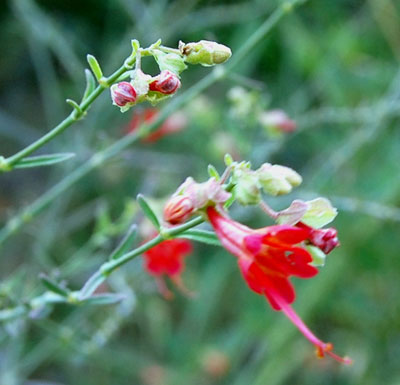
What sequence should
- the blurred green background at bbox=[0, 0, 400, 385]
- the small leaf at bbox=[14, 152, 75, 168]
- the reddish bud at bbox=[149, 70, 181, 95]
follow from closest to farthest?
the reddish bud at bbox=[149, 70, 181, 95] < the small leaf at bbox=[14, 152, 75, 168] < the blurred green background at bbox=[0, 0, 400, 385]

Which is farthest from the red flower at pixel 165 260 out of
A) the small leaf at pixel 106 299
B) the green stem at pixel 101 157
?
the small leaf at pixel 106 299

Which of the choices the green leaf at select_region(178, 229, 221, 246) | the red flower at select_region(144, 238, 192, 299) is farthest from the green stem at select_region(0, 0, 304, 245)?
the green leaf at select_region(178, 229, 221, 246)

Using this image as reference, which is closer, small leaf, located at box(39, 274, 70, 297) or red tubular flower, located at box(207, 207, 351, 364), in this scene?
red tubular flower, located at box(207, 207, 351, 364)

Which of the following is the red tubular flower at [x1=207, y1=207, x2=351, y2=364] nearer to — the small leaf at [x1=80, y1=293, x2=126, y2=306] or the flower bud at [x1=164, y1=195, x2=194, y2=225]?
the flower bud at [x1=164, y1=195, x2=194, y2=225]

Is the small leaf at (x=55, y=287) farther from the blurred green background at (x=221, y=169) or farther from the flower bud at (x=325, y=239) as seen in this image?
the blurred green background at (x=221, y=169)

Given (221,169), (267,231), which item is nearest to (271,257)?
(267,231)

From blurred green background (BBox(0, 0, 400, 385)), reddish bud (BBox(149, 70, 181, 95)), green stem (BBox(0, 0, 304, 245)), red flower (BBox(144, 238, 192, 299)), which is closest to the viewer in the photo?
reddish bud (BBox(149, 70, 181, 95))
